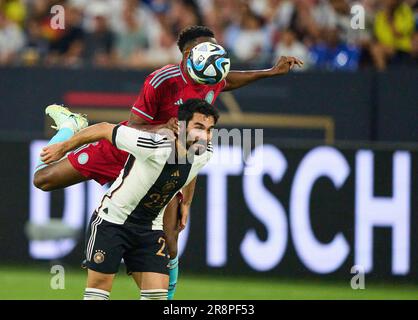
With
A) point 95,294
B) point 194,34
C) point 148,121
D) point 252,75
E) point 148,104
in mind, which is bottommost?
point 95,294

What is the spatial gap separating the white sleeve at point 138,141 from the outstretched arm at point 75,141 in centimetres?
6

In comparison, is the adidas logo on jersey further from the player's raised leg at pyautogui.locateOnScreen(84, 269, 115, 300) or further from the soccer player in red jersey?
the player's raised leg at pyautogui.locateOnScreen(84, 269, 115, 300)

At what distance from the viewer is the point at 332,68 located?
1538 centimetres

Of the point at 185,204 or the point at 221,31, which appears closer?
the point at 185,204

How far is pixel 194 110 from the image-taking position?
8430 millimetres

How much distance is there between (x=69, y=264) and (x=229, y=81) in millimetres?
4390

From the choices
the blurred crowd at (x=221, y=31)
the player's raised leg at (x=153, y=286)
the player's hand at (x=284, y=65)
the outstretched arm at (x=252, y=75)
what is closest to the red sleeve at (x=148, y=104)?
Answer: the outstretched arm at (x=252, y=75)

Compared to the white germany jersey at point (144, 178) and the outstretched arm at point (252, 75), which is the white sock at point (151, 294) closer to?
the white germany jersey at point (144, 178)

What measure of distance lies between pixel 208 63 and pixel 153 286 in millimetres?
1776

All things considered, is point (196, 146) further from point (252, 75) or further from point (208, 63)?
point (252, 75)

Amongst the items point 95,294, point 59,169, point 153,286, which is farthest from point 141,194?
point 59,169

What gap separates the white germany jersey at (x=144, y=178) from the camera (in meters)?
8.50

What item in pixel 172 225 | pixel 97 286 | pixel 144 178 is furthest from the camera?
pixel 172 225
